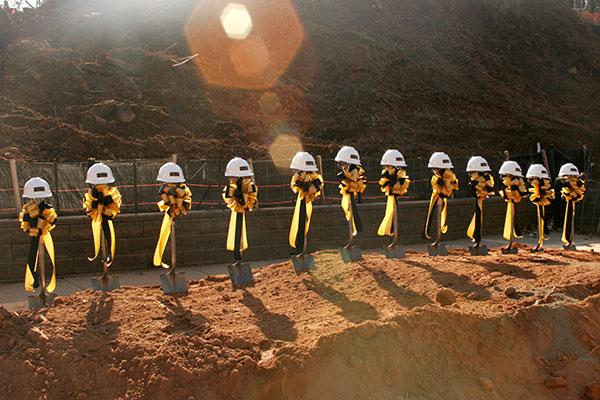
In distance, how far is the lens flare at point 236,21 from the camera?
33072 mm

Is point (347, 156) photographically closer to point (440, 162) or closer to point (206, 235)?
point (440, 162)

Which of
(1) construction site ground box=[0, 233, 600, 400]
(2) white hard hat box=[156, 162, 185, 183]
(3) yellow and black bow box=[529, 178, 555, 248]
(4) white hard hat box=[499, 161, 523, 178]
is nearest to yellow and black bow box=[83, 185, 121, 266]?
(2) white hard hat box=[156, 162, 185, 183]

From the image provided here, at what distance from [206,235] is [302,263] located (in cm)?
405

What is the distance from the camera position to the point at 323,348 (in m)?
6.28

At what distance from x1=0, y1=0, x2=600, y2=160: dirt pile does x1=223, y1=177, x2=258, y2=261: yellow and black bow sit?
10371 millimetres

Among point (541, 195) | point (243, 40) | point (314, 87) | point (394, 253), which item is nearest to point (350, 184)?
point (394, 253)

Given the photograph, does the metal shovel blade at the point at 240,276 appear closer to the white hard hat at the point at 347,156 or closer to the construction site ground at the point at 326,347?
the construction site ground at the point at 326,347

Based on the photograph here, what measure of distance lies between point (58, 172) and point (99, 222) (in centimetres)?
465

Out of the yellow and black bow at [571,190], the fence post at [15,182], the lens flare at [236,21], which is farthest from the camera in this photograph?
the lens flare at [236,21]

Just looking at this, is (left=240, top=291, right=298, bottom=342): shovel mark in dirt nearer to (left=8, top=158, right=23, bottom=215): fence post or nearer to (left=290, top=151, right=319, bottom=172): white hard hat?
(left=290, top=151, right=319, bottom=172): white hard hat

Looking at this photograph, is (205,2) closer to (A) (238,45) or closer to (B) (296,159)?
(A) (238,45)

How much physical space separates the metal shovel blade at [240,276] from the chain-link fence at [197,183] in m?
4.03

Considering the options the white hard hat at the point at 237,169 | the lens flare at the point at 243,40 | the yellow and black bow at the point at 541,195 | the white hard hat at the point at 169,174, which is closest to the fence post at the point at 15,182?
the white hard hat at the point at 169,174

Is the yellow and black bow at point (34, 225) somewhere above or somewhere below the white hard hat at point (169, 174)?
below
